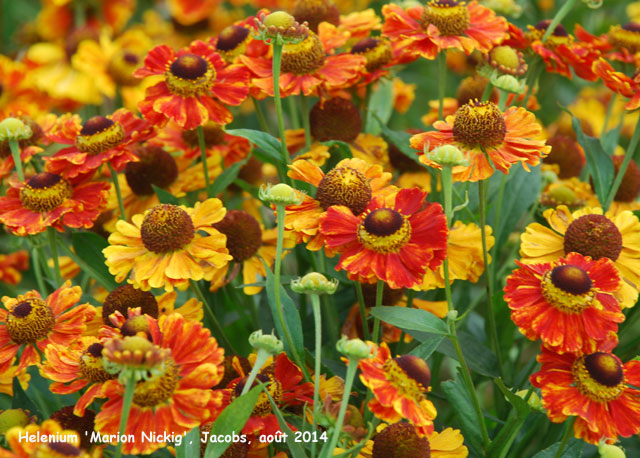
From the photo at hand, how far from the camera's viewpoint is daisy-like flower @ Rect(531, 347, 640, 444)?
2.64 feet

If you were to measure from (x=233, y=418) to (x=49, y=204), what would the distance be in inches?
19.1

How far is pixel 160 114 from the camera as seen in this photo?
1120 mm

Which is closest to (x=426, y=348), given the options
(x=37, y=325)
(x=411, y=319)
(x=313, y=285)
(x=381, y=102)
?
(x=411, y=319)

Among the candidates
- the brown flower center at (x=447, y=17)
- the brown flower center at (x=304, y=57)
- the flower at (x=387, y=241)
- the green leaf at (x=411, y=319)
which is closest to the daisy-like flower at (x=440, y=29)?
the brown flower center at (x=447, y=17)

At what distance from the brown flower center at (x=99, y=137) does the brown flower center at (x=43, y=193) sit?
0.21 feet

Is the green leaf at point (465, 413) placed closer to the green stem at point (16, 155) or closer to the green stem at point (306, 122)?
the green stem at point (306, 122)

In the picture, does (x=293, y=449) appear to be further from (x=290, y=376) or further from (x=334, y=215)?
(x=334, y=215)

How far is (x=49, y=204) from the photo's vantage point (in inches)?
42.3

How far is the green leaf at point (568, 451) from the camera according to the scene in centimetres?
88

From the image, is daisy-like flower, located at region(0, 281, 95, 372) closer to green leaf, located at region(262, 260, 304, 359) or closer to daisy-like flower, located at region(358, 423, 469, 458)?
green leaf, located at region(262, 260, 304, 359)

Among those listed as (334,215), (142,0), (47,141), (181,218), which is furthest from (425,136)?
(142,0)

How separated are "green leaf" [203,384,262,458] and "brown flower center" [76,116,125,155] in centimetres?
51

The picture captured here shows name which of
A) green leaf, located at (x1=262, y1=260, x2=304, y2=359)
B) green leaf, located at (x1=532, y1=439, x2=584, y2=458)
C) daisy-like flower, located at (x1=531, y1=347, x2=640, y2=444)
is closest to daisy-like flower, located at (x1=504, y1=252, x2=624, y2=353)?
daisy-like flower, located at (x1=531, y1=347, x2=640, y2=444)

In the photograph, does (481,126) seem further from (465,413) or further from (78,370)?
(78,370)
